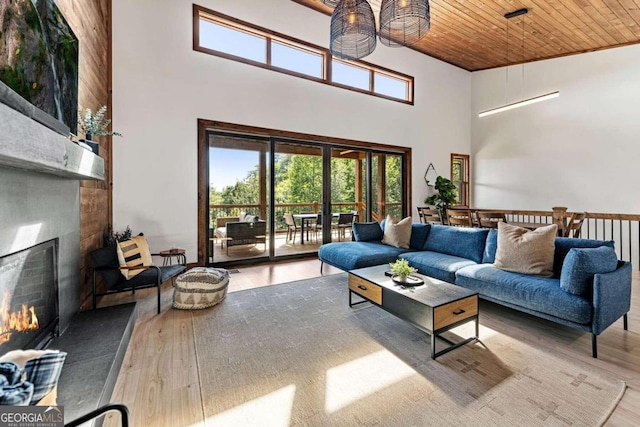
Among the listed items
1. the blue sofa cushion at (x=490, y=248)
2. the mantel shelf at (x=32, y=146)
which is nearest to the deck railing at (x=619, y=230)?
the blue sofa cushion at (x=490, y=248)

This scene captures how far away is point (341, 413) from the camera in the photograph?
158 centimetres

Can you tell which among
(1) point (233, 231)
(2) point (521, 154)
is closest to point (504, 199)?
(2) point (521, 154)

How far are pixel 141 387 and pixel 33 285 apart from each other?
39.2 inches

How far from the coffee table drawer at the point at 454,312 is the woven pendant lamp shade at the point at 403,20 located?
8.84 feet

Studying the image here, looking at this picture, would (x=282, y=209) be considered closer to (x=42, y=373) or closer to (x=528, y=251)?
(x=528, y=251)

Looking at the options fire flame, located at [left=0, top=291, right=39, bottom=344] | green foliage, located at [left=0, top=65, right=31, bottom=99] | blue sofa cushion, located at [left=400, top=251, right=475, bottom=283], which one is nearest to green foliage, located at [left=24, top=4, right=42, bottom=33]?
green foliage, located at [left=0, top=65, right=31, bottom=99]

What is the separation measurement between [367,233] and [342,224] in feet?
4.92

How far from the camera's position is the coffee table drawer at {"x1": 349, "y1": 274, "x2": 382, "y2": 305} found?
2577 mm

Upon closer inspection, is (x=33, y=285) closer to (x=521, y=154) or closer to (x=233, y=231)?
(x=233, y=231)

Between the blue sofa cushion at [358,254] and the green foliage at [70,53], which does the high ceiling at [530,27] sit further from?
the blue sofa cushion at [358,254]

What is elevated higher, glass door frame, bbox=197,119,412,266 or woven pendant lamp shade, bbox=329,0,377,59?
woven pendant lamp shade, bbox=329,0,377,59

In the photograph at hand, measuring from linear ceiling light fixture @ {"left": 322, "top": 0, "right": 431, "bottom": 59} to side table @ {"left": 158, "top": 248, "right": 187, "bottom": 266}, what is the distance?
339 cm

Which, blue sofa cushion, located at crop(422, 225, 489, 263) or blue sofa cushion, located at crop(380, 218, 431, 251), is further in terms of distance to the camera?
blue sofa cushion, located at crop(380, 218, 431, 251)

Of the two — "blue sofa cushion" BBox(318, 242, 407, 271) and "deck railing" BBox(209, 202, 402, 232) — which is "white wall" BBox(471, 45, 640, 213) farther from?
"blue sofa cushion" BBox(318, 242, 407, 271)
